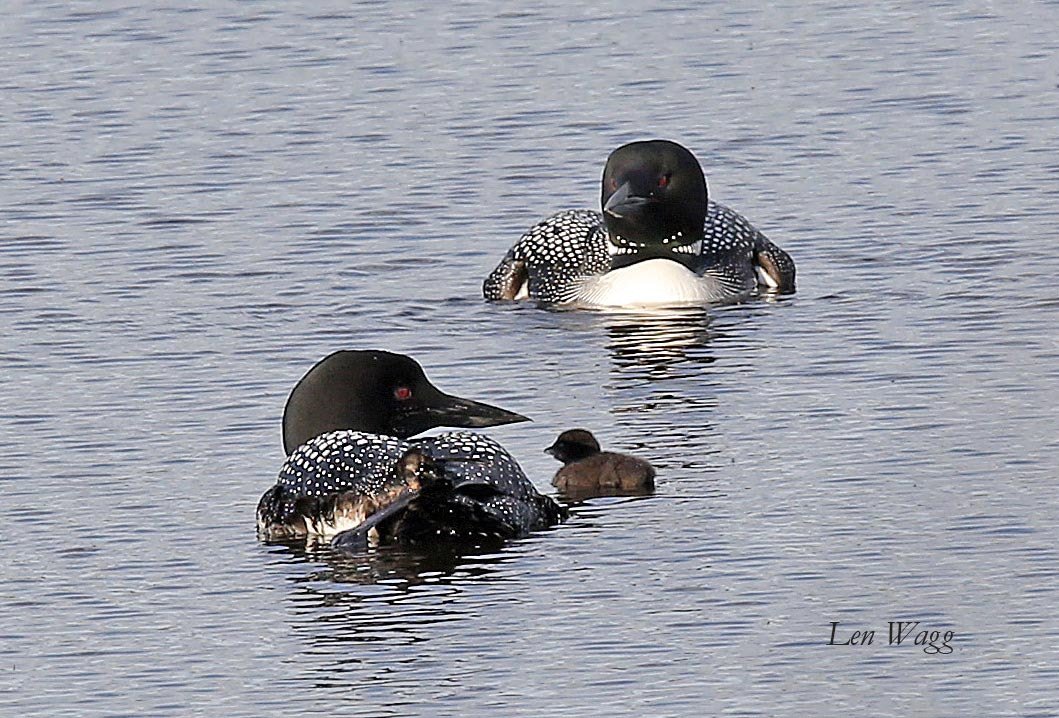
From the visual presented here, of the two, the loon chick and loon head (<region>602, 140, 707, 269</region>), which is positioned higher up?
loon head (<region>602, 140, 707, 269</region>)

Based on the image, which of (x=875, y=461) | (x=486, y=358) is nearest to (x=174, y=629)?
(x=875, y=461)

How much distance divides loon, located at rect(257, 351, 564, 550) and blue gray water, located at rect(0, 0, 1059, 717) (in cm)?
13

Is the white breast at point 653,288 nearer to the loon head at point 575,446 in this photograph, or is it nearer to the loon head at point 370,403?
the loon head at point 575,446

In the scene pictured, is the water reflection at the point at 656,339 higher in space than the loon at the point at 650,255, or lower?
lower

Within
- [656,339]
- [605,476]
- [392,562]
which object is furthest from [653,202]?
[392,562]

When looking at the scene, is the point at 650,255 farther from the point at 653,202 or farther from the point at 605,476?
the point at 605,476

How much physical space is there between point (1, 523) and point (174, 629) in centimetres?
143

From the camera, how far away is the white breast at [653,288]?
46.8 ft

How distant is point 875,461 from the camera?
35.3 feet

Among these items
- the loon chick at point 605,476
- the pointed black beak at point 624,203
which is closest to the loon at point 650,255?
the pointed black beak at point 624,203

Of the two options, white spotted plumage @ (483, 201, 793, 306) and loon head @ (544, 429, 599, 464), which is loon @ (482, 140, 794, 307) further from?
loon head @ (544, 429, 599, 464)

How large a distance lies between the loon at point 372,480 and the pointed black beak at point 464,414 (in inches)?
8.7

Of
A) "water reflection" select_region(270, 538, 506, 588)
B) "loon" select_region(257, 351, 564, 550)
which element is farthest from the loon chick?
"water reflection" select_region(270, 538, 506, 588)

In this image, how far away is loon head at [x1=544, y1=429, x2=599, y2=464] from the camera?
10867 mm
